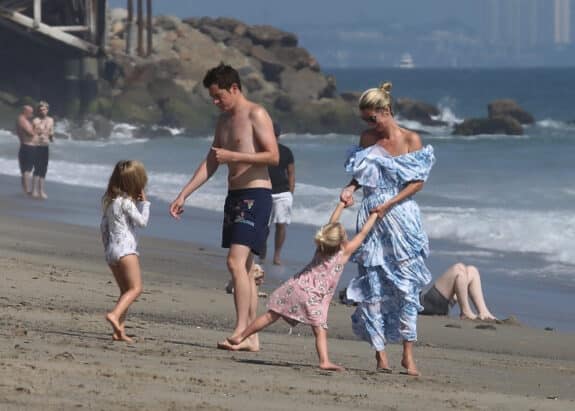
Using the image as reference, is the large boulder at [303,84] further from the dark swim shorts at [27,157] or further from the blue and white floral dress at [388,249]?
the blue and white floral dress at [388,249]

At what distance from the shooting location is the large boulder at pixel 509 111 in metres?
59.9

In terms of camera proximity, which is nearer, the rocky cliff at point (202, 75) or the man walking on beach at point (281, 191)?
the man walking on beach at point (281, 191)

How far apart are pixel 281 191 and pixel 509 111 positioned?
48949 millimetres

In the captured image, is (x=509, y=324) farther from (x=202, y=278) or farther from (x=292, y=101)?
(x=292, y=101)

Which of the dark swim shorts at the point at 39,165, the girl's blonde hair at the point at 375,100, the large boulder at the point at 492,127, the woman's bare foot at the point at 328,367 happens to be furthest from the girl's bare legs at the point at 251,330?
the large boulder at the point at 492,127

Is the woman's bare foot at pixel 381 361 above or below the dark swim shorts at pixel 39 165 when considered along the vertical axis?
below

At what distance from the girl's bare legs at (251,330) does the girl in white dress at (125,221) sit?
20.0 inches

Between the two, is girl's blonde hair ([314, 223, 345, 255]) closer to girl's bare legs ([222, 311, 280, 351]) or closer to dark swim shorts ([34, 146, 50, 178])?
girl's bare legs ([222, 311, 280, 351])

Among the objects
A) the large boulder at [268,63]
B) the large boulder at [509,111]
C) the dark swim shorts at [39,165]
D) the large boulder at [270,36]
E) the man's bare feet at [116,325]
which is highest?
the large boulder at [270,36]

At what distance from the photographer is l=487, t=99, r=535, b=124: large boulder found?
197 ft

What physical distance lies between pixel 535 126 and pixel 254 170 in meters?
53.7

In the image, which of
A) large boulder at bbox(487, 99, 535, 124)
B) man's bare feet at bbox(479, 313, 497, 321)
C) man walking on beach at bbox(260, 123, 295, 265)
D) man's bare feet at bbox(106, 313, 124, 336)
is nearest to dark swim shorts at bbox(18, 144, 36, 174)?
man walking on beach at bbox(260, 123, 295, 265)

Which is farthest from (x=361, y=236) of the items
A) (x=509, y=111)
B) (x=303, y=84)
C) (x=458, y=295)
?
(x=509, y=111)

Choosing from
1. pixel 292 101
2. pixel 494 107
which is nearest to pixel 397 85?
pixel 494 107
